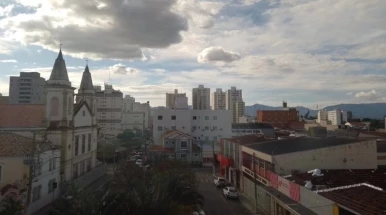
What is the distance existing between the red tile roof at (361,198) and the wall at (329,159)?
895 cm

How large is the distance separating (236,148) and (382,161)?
1748cm

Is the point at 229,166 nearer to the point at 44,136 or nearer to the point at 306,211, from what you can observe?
the point at 44,136

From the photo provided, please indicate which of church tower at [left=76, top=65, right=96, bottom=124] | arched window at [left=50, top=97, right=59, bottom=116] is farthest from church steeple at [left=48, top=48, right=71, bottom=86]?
church tower at [left=76, top=65, right=96, bottom=124]

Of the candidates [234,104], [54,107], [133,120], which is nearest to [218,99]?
[234,104]

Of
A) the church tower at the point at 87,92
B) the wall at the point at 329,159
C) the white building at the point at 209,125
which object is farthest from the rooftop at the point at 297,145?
the white building at the point at 209,125

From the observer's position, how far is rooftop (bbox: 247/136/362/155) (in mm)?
30000

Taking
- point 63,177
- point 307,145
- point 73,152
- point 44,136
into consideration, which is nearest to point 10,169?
point 44,136

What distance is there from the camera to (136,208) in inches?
667

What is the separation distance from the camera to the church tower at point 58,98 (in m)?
38.5

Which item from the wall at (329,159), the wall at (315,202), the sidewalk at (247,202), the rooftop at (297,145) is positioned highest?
the rooftop at (297,145)

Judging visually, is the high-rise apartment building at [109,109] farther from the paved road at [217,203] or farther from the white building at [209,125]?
the paved road at [217,203]

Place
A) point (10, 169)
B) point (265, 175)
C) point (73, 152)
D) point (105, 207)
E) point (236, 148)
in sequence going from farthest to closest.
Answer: point (236, 148), point (73, 152), point (265, 175), point (10, 169), point (105, 207)

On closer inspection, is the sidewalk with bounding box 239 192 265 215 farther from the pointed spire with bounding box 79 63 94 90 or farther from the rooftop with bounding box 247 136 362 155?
the pointed spire with bounding box 79 63 94 90

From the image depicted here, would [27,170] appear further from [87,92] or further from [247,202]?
[87,92]
